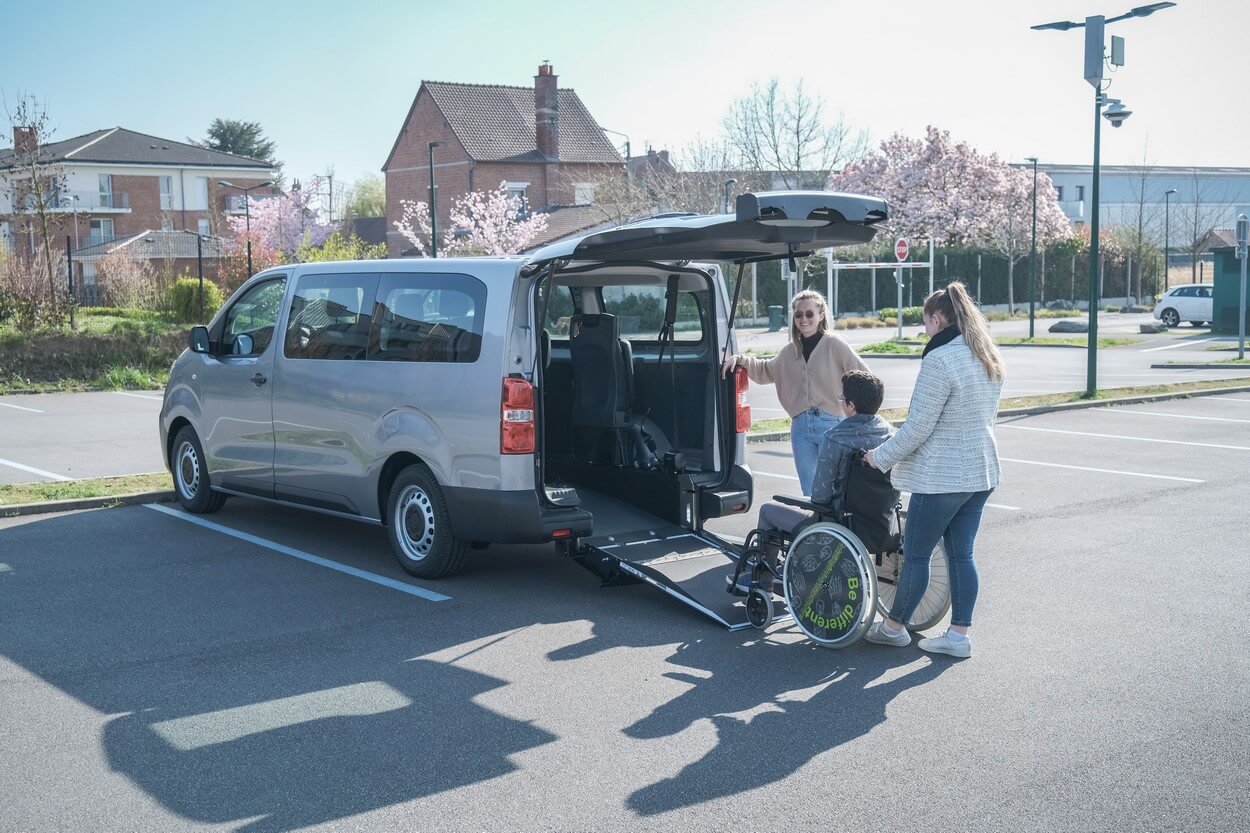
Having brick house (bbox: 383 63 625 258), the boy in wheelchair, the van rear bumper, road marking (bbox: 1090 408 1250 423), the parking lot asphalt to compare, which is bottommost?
the parking lot asphalt

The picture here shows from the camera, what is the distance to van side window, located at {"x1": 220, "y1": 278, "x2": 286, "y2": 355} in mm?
8992

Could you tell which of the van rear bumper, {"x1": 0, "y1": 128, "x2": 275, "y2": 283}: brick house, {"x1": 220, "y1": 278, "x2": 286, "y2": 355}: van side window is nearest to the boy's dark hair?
the van rear bumper

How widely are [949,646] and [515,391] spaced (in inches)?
110

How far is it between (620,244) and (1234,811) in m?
4.13

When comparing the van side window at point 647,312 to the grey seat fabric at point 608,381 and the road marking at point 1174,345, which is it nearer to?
the grey seat fabric at point 608,381

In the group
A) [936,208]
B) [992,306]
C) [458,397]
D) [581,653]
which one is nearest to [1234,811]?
[581,653]

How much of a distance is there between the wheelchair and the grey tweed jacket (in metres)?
0.29

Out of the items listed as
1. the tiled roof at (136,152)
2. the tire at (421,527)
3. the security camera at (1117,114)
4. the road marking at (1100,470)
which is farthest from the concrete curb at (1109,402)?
the tiled roof at (136,152)

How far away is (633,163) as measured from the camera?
7481 cm

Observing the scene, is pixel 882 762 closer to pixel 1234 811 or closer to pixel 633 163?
pixel 1234 811

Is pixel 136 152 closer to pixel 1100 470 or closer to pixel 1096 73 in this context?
pixel 1096 73

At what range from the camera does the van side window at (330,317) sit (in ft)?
26.7

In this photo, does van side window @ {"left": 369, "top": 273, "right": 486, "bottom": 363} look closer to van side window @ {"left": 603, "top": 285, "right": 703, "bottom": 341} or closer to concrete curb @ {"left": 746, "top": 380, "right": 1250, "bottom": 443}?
van side window @ {"left": 603, "top": 285, "right": 703, "bottom": 341}

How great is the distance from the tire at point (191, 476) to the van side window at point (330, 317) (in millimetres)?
1701
